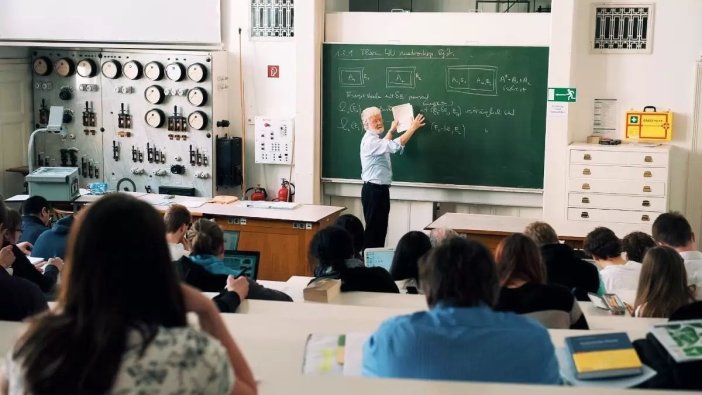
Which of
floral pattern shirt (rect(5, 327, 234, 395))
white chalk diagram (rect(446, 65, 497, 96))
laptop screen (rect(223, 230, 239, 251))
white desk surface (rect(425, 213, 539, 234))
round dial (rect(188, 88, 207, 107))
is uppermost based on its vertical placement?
white chalk diagram (rect(446, 65, 497, 96))

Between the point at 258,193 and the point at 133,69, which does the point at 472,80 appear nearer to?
the point at 258,193

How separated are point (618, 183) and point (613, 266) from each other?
3261 millimetres

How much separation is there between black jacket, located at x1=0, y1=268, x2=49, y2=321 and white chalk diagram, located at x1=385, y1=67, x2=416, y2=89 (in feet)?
18.8

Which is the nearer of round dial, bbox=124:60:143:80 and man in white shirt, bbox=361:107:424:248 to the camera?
man in white shirt, bbox=361:107:424:248

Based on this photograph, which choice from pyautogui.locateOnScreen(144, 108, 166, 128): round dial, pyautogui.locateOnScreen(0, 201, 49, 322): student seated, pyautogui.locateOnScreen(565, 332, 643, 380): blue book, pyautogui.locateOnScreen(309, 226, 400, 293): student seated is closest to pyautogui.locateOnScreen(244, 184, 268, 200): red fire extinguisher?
pyautogui.locateOnScreen(144, 108, 166, 128): round dial

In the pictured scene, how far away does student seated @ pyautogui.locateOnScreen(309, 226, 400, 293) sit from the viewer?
4.76 metres

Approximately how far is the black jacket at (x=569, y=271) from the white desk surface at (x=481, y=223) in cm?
208

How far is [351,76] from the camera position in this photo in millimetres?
8984

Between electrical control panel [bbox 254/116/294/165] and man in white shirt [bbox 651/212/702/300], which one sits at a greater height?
electrical control panel [bbox 254/116/294/165]

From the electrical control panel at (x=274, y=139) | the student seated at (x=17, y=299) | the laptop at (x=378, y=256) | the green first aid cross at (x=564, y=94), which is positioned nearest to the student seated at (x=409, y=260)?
the laptop at (x=378, y=256)

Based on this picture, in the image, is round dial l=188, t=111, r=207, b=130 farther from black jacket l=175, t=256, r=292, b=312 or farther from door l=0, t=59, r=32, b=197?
black jacket l=175, t=256, r=292, b=312

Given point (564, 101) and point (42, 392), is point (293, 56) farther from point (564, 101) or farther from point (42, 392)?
point (42, 392)

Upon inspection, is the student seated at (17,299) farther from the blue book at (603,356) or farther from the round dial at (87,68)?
the round dial at (87,68)

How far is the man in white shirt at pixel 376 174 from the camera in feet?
28.0
